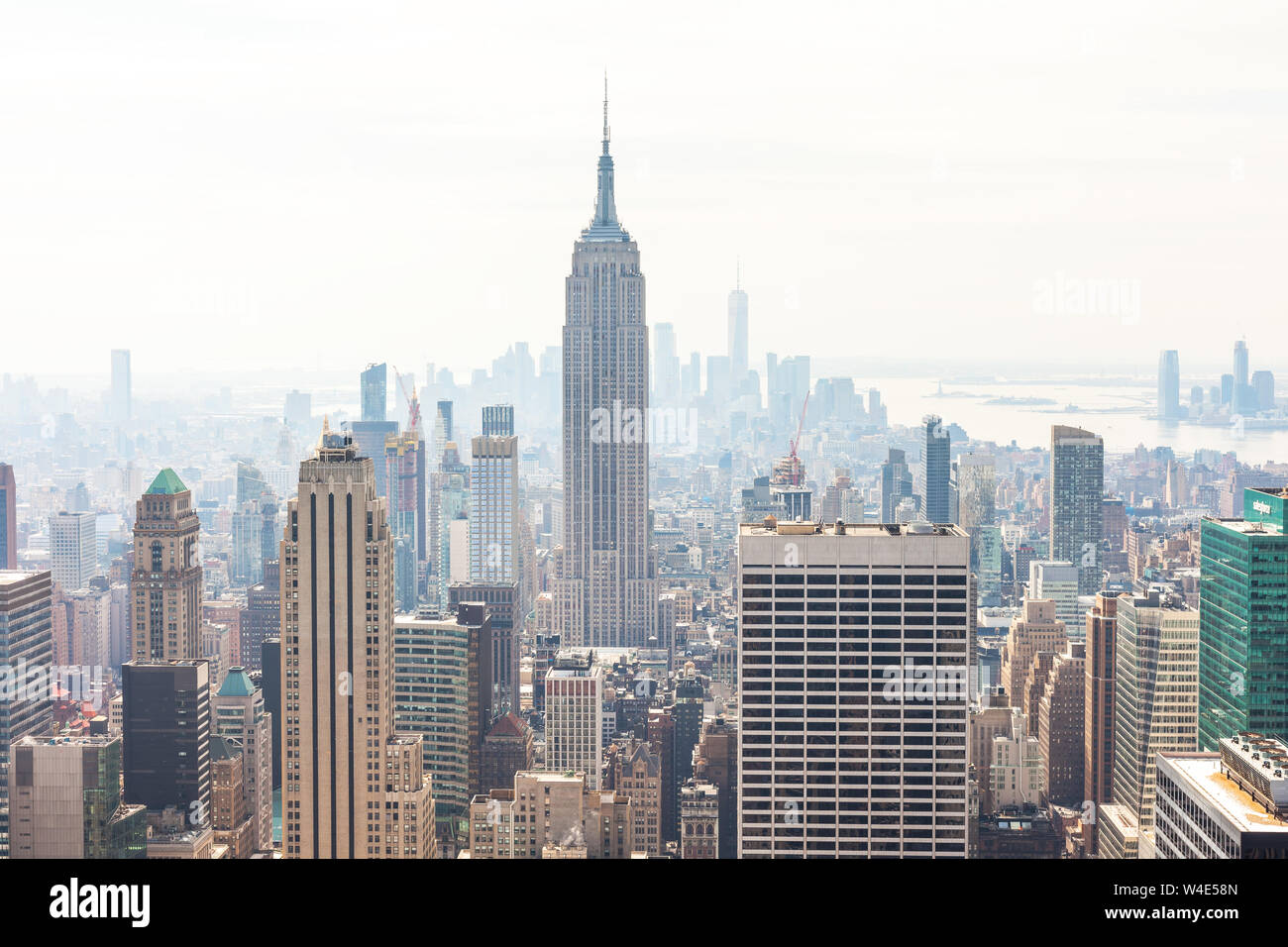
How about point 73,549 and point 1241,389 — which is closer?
point 1241,389

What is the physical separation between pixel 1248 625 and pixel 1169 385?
2.52 metres

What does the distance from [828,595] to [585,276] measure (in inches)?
771

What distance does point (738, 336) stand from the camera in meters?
11.5

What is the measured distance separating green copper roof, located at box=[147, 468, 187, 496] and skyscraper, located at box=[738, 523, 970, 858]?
239 inches

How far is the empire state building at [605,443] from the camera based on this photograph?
70.2 ft

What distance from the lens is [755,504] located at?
45.0 ft

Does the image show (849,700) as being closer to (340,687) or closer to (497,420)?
(340,687)

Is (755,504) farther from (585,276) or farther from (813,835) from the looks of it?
(585,276)

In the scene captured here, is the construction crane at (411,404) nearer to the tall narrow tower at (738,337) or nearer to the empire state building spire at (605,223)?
the tall narrow tower at (738,337)

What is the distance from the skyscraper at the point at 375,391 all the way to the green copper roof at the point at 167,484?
2.00m

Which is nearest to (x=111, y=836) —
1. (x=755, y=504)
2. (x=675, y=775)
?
(x=675, y=775)

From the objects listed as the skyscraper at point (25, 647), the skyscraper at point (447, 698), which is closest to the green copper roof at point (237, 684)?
the skyscraper at point (447, 698)

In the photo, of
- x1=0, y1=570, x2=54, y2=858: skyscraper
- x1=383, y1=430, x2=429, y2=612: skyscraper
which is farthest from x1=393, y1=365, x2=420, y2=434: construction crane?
x1=0, y1=570, x2=54, y2=858: skyscraper

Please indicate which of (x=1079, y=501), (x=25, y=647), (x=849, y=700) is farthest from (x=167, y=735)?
(x=1079, y=501)
